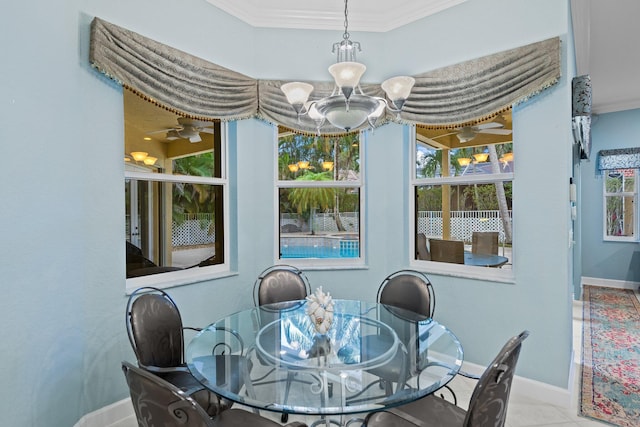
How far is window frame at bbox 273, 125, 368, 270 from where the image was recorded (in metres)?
3.35

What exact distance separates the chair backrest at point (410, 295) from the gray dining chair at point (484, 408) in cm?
82

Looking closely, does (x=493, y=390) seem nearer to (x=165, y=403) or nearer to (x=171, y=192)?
(x=165, y=403)

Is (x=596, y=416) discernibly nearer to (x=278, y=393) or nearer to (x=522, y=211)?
(x=522, y=211)

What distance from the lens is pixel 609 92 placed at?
17.8ft

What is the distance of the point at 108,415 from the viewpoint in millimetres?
2215

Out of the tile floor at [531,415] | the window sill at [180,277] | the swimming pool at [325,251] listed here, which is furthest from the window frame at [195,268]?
the tile floor at [531,415]

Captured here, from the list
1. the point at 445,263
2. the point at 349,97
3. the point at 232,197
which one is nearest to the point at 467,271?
the point at 445,263

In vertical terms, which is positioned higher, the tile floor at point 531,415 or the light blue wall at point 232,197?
the light blue wall at point 232,197

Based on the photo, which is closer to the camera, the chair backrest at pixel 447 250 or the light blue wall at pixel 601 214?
the chair backrest at pixel 447 250

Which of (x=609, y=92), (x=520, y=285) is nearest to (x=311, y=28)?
(x=520, y=285)

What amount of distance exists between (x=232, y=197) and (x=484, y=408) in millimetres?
2502

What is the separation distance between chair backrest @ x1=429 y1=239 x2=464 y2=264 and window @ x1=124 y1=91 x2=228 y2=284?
6.53 ft

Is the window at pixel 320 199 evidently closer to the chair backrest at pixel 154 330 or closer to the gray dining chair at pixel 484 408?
the chair backrest at pixel 154 330

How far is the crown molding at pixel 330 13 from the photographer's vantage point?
120 inches
